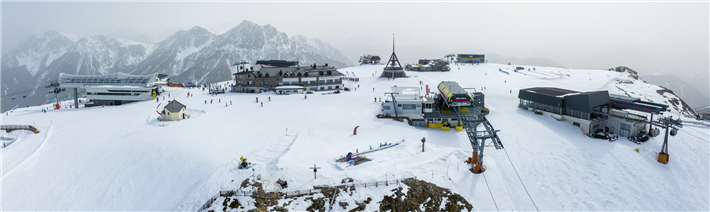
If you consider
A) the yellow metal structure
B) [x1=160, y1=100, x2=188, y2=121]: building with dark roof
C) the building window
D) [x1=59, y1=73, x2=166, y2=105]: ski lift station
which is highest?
[x1=59, y1=73, x2=166, y2=105]: ski lift station

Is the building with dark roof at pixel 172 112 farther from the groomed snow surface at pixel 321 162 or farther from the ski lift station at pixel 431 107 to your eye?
the ski lift station at pixel 431 107

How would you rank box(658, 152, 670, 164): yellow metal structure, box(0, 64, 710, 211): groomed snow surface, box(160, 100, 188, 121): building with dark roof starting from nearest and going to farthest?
box(0, 64, 710, 211): groomed snow surface
box(658, 152, 670, 164): yellow metal structure
box(160, 100, 188, 121): building with dark roof

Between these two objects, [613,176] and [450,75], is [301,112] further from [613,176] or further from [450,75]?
[450,75]

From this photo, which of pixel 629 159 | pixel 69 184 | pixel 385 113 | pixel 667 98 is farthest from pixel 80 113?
pixel 667 98

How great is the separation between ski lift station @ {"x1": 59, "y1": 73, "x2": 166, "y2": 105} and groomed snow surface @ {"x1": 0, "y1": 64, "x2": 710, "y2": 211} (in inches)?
780

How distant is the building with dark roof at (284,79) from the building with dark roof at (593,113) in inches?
1950

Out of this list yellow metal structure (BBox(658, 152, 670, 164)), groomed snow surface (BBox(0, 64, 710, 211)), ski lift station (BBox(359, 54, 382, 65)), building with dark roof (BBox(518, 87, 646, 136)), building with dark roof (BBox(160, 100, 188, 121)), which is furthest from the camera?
ski lift station (BBox(359, 54, 382, 65))

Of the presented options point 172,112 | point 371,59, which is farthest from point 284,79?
point 371,59

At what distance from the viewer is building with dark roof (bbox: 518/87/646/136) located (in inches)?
1690

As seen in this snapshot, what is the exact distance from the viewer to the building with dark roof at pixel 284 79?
77188 millimetres

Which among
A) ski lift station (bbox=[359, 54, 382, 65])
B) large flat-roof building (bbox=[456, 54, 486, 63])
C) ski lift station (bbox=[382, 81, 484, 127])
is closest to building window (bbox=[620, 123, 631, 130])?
ski lift station (bbox=[382, 81, 484, 127])

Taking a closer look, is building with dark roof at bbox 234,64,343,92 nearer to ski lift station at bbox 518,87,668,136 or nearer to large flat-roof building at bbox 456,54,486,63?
ski lift station at bbox 518,87,668,136

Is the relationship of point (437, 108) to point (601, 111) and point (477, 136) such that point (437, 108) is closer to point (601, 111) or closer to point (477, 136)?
point (477, 136)

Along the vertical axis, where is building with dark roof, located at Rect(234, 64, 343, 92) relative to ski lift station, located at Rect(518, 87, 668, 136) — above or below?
above
